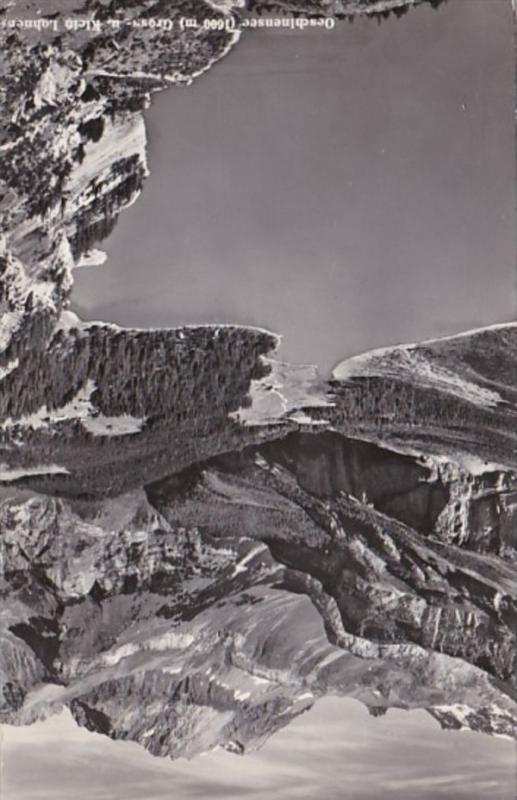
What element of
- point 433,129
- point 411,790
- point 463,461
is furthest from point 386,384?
point 411,790

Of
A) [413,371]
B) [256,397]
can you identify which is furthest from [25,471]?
[413,371]

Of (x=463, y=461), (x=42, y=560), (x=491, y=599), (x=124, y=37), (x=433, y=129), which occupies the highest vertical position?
(x=124, y=37)

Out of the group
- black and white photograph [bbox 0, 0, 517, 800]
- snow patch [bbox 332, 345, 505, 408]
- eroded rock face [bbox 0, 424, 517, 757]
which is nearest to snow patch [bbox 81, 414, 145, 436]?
black and white photograph [bbox 0, 0, 517, 800]

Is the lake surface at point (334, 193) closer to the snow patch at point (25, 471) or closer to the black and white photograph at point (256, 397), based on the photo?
the black and white photograph at point (256, 397)

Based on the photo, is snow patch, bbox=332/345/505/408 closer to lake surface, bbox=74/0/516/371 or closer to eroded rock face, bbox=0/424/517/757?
lake surface, bbox=74/0/516/371

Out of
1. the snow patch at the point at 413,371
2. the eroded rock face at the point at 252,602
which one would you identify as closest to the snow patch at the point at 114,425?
the eroded rock face at the point at 252,602

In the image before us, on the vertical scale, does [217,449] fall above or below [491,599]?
above

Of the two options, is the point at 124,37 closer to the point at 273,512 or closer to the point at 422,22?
the point at 422,22
